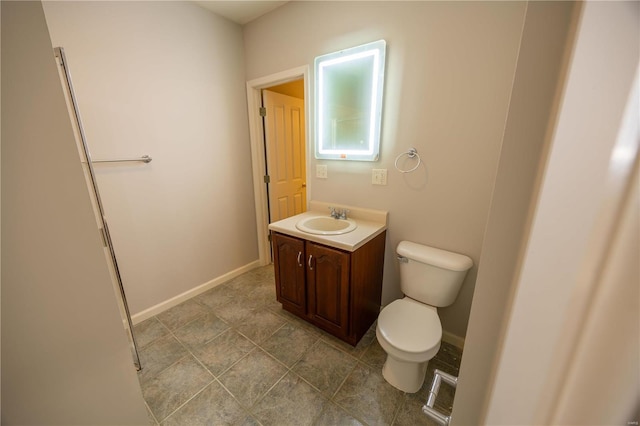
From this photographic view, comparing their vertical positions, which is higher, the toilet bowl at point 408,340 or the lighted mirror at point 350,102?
the lighted mirror at point 350,102

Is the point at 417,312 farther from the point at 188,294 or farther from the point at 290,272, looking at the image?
the point at 188,294

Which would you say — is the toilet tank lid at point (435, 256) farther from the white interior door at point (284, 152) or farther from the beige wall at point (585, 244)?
the white interior door at point (284, 152)

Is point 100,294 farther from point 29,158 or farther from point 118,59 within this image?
point 118,59

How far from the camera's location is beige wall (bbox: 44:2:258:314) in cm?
151

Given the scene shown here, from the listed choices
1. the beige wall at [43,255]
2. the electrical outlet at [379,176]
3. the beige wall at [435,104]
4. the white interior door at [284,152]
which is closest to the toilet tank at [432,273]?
the beige wall at [435,104]

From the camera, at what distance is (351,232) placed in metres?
1.62

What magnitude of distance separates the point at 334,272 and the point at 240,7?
2.28m

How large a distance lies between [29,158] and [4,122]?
6 centimetres

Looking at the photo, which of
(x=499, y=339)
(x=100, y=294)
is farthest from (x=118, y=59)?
(x=499, y=339)

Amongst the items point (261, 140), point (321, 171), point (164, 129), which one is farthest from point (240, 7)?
point (321, 171)

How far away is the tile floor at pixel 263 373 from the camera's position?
48.2 inches

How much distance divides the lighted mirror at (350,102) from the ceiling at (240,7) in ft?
2.22

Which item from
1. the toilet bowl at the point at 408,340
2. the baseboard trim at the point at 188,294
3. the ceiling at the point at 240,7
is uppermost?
the ceiling at the point at 240,7

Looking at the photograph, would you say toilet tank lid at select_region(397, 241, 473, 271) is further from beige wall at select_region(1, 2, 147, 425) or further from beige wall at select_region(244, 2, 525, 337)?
beige wall at select_region(1, 2, 147, 425)
